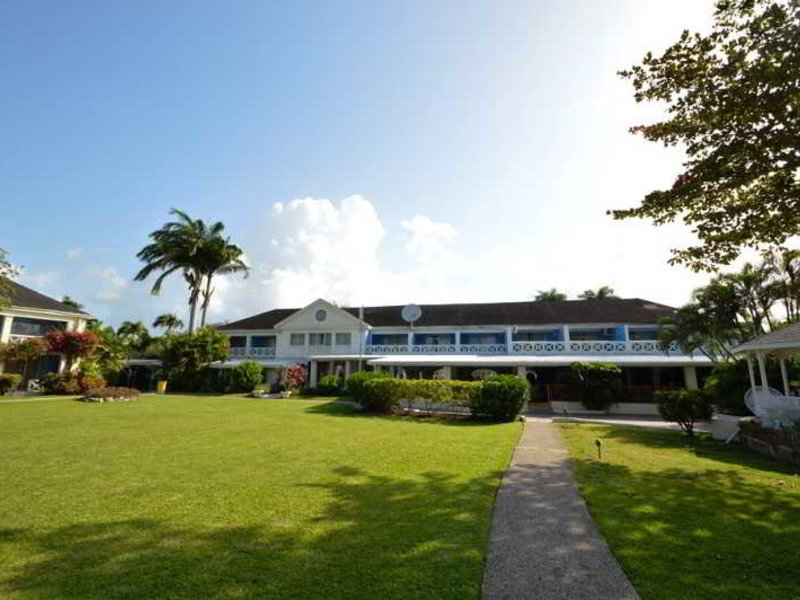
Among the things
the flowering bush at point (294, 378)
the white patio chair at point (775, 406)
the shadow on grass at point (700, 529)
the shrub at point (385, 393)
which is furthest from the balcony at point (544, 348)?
the shadow on grass at point (700, 529)

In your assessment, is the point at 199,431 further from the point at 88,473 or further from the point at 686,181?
the point at 686,181

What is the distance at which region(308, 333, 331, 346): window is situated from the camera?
3491 centimetres

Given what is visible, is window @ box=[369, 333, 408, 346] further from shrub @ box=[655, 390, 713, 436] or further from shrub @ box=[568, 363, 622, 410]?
shrub @ box=[655, 390, 713, 436]

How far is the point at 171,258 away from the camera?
36.1m

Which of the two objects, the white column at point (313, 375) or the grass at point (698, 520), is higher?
the white column at point (313, 375)

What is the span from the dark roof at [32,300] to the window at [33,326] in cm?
101

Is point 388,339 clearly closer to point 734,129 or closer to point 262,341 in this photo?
point 262,341

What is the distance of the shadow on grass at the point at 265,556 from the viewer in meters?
3.52

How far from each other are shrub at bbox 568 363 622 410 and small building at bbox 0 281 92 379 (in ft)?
113

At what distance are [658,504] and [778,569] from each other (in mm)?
2014

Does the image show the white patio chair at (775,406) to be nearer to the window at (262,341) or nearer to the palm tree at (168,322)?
the window at (262,341)

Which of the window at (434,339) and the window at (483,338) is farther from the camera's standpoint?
the window at (434,339)

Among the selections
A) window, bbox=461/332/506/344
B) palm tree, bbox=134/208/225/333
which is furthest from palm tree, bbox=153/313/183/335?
window, bbox=461/332/506/344

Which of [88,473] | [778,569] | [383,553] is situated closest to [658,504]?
[778,569]
